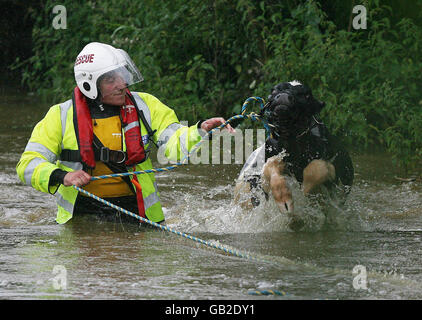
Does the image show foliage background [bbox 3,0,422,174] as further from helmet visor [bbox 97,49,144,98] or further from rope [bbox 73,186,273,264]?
rope [bbox 73,186,273,264]

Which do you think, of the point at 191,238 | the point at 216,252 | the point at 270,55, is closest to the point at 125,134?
the point at 191,238

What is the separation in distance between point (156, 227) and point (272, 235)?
0.74m

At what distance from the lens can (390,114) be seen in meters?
8.38

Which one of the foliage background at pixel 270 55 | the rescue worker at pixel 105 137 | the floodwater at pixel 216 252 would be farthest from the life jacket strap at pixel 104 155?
the foliage background at pixel 270 55

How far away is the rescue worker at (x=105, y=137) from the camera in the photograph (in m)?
5.14

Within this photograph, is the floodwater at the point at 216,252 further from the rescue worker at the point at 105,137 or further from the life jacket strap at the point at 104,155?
the life jacket strap at the point at 104,155

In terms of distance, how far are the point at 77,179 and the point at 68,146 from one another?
1.28ft

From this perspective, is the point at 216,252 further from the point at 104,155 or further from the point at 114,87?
the point at 114,87

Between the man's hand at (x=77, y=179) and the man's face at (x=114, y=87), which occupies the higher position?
the man's face at (x=114, y=87)

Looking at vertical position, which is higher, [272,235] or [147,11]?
[147,11]

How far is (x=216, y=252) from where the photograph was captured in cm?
464

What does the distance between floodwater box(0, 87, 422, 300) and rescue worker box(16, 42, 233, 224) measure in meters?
0.21

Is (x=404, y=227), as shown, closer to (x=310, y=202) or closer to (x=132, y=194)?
(x=310, y=202)
